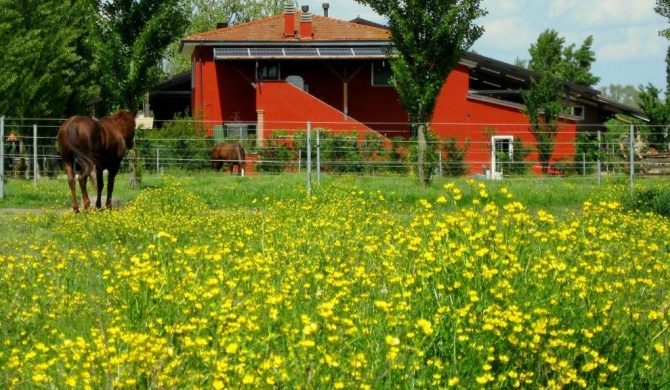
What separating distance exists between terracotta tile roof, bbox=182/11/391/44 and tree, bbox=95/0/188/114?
1429 centimetres

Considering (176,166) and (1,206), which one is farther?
(176,166)

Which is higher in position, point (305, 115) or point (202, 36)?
point (202, 36)

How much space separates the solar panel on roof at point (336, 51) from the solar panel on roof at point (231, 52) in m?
2.77

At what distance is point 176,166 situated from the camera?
2806 centimetres

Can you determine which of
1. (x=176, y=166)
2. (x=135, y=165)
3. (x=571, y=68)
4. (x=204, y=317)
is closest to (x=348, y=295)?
(x=204, y=317)

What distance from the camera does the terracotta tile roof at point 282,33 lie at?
43.8 metres

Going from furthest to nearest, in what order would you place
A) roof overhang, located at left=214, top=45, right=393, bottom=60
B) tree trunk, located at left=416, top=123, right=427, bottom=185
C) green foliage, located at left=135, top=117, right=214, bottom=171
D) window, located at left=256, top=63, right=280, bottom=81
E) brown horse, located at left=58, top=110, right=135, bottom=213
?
window, located at left=256, top=63, right=280, bottom=81 < roof overhang, located at left=214, top=45, right=393, bottom=60 < green foliage, located at left=135, top=117, right=214, bottom=171 < tree trunk, located at left=416, top=123, right=427, bottom=185 < brown horse, located at left=58, top=110, right=135, bottom=213

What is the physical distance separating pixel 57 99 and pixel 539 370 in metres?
34.8

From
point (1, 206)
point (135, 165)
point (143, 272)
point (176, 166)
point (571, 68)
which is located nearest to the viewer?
point (143, 272)

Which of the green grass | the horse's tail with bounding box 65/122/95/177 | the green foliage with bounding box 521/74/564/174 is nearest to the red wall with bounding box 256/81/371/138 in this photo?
the green foliage with bounding box 521/74/564/174

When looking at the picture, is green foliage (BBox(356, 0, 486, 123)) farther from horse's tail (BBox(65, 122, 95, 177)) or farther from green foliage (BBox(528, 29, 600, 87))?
green foliage (BBox(528, 29, 600, 87))

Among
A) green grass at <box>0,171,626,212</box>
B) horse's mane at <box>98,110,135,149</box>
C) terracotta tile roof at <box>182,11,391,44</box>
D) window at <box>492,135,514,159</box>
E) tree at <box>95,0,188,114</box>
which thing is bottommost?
green grass at <box>0,171,626,212</box>

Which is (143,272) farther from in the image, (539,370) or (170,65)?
(170,65)

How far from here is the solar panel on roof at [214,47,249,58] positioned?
139ft
